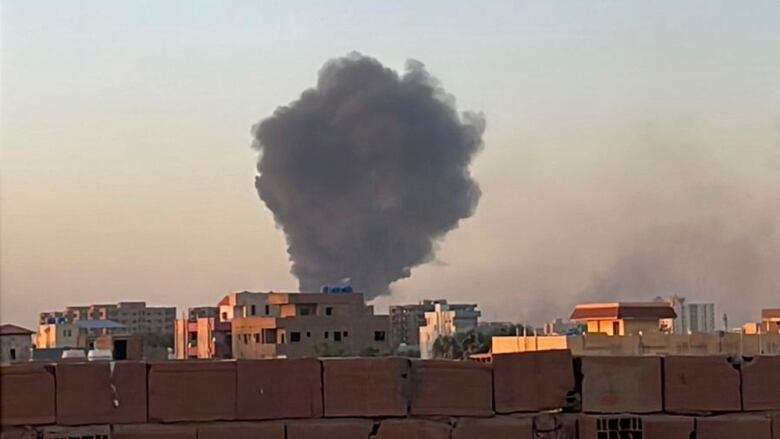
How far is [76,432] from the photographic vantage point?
19.6 feet

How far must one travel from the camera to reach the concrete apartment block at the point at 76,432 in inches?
235

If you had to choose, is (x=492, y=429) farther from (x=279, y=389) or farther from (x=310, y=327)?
(x=310, y=327)

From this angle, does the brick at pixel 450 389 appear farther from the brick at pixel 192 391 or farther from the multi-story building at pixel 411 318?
the multi-story building at pixel 411 318

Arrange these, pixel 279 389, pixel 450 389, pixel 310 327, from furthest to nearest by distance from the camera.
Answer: pixel 310 327 → pixel 450 389 → pixel 279 389

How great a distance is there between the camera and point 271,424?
611 centimetres

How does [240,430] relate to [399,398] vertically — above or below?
below

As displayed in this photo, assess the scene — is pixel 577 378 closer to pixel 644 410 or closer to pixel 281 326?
pixel 644 410

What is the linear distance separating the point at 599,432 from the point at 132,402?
2.26 m

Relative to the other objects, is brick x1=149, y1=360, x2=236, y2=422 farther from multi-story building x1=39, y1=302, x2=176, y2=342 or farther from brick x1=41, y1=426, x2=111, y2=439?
multi-story building x1=39, y1=302, x2=176, y2=342

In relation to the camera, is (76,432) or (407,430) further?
(407,430)

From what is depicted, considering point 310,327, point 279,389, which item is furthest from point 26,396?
point 310,327

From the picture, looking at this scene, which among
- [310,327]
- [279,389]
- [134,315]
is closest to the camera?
[279,389]

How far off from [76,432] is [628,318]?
3929 cm

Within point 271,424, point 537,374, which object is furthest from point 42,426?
point 537,374
